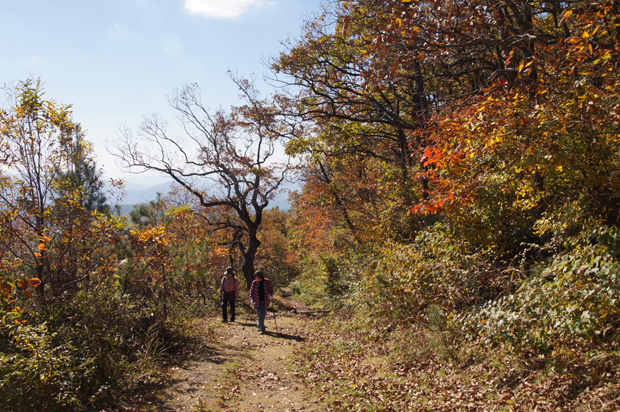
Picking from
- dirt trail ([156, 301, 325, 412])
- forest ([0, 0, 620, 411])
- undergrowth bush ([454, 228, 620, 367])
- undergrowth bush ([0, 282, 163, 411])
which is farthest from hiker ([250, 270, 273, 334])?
undergrowth bush ([454, 228, 620, 367])

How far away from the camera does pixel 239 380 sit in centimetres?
702

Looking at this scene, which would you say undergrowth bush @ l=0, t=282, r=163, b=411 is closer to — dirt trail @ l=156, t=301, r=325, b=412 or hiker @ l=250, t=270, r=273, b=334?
dirt trail @ l=156, t=301, r=325, b=412

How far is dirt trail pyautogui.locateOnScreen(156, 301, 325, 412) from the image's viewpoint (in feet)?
19.0

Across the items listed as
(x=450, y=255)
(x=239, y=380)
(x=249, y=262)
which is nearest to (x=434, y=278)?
(x=450, y=255)

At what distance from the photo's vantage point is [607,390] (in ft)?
13.4

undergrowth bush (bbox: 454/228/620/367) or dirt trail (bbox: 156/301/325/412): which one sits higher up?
undergrowth bush (bbox: 454/228/620/367)

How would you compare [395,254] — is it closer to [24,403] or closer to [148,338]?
[148,338]

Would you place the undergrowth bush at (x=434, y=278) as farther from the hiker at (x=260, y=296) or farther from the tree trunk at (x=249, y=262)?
the tree trunk at (x=249, y=262)

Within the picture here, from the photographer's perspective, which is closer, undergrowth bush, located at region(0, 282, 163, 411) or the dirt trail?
undergrowth bush, located at region(0, 282, 163, 411)

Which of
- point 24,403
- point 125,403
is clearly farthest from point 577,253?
point 24,403

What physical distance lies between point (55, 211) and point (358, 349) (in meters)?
6.82

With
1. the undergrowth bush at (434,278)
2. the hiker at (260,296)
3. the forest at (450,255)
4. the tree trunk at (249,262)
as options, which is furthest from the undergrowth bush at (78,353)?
the tree trunk at (249,262)

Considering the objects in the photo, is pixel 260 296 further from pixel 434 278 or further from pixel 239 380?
pixel 434 278

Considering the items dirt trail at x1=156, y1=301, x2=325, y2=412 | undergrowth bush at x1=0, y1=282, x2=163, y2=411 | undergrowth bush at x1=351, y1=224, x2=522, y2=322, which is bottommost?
dirt trail at x1=156, y1=301, x2=325, y2=412
